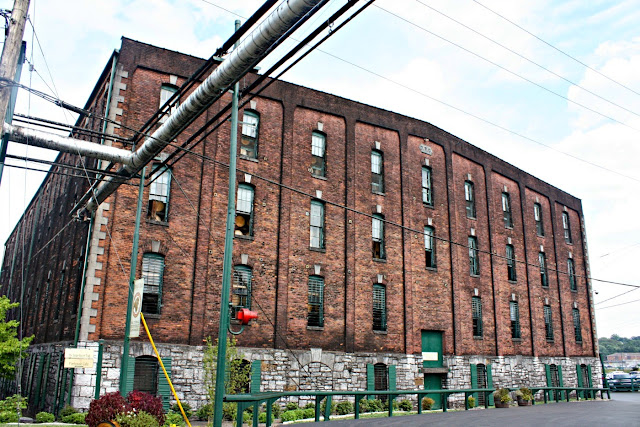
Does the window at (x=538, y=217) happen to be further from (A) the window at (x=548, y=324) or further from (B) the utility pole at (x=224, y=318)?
(B) the utility pole at (x=224, y=318)

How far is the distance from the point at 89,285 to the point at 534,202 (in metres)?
31.7

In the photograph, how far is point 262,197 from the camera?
24031 millimetres

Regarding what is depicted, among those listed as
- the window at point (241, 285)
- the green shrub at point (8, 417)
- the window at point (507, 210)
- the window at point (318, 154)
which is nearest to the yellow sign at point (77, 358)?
the green shrub at point (8, 417)

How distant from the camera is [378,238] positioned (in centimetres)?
2794

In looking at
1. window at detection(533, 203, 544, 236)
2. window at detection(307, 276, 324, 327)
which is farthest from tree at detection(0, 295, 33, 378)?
window at detection(533, 203, 544, 236)

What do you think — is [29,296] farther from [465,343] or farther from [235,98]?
[235,98]

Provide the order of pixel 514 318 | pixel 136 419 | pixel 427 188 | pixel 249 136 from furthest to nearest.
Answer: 1. pixel 514 318
2. pixel 427 188
3. pixel 249 136
4. pixel 136 419

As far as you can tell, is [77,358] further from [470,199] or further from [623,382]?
[623,382]

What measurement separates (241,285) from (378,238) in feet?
27.6

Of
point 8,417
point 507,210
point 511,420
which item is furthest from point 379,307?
point 8,417

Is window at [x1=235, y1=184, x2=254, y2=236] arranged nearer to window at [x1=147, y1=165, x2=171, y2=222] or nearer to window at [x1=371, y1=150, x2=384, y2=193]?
window at [x1=147, y1=165, x2=171, y2=222]

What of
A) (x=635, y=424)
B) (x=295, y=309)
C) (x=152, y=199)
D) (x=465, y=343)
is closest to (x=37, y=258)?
(x=152, y=199)

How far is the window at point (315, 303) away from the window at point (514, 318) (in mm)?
15515

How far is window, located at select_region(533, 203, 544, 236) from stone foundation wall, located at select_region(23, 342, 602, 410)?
1002 cm
